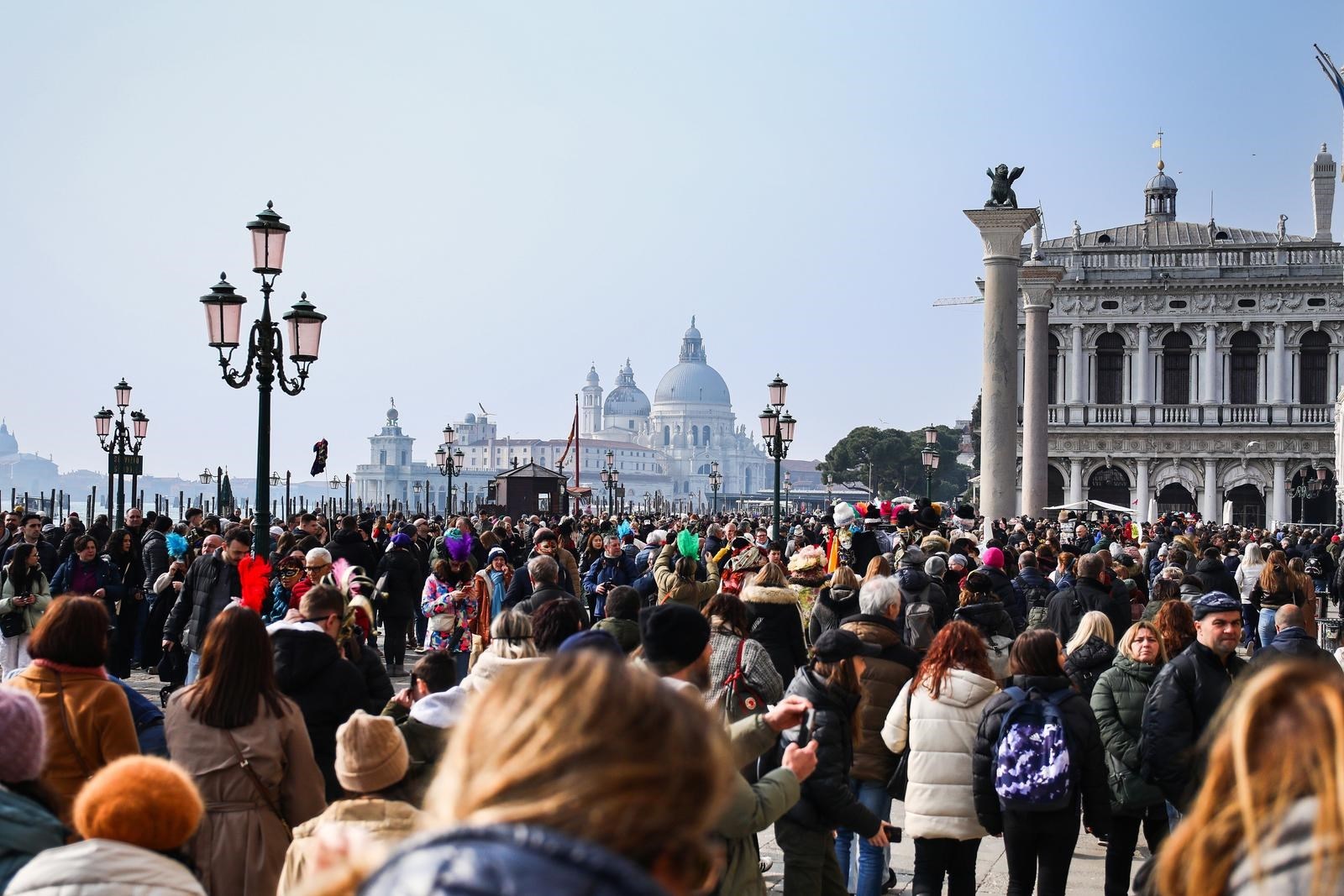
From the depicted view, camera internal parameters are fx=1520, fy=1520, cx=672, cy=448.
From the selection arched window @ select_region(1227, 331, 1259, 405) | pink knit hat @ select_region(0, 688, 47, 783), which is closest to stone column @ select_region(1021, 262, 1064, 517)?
arched window @ select_region(1227, 331, 1259, 405)

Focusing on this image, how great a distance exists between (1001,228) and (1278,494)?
32.7m

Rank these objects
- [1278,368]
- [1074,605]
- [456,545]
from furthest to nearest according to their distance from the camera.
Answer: [1278,368]
[456,545]
[1074,605]

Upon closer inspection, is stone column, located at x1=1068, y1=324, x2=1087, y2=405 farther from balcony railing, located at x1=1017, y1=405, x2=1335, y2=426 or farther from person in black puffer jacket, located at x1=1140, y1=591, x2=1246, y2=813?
person in black puffer jacket, located at x1=1140, y1=591, x2=1246, y2=813

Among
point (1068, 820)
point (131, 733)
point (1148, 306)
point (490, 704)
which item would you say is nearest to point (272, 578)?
point (131, 733)

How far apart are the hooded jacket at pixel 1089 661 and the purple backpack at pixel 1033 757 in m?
1.93

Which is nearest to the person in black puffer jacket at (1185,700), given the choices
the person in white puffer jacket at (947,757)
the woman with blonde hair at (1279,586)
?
the person in white puffer jacket at (947,757)

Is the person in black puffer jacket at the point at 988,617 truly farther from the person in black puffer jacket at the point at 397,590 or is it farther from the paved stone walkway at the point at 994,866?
the person in black puffer jacket at the point at 397,590

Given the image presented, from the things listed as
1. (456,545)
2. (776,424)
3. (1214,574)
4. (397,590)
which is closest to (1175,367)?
(776,424)

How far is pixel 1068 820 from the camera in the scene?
569cm

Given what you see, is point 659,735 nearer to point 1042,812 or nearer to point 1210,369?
point 1042,812

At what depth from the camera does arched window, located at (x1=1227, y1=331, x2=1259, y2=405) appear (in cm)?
5047

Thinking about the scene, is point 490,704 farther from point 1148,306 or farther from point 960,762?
point 1148,306

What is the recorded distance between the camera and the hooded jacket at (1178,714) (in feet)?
19.2

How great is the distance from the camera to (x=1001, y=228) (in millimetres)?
20266
